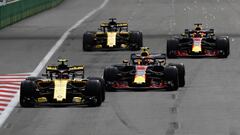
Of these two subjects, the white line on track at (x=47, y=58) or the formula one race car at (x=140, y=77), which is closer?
the white line on track at (x=47, y=58)

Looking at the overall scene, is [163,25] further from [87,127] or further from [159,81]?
[87,127]

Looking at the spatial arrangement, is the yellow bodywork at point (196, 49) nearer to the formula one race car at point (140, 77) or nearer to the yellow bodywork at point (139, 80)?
the formula one race car at point (140, 77)

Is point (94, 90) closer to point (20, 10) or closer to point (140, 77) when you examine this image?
point (140, 77)

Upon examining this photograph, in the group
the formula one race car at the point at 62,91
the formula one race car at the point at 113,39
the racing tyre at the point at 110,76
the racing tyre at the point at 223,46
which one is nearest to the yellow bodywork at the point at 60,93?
the formula one race car at the point at 62,91

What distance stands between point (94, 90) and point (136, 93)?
405cm

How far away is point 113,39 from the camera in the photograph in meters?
48.0

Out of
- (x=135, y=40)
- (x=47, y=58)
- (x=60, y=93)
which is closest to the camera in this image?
(x=60, y=93)

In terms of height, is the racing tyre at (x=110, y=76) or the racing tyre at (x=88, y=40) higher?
the racing tyre at (x=88, y=40)

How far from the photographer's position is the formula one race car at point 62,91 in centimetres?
2878

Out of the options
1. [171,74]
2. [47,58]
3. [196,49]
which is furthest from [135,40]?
[171,74]

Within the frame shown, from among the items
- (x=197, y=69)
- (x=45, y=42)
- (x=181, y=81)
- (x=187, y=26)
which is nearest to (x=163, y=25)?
(x=187, y=26)

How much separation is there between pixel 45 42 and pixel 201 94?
2502cm

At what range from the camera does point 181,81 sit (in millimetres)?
33344

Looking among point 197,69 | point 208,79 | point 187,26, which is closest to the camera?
point 208,79
